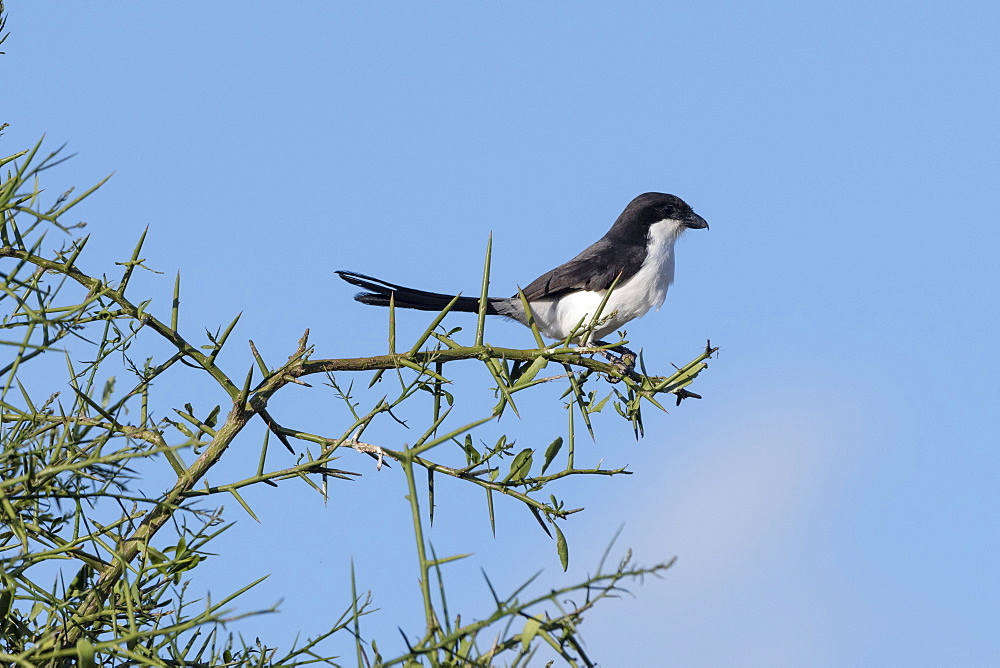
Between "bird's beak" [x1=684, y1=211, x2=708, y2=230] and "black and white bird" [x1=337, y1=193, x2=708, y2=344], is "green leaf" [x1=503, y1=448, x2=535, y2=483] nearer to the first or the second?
"black and white bird" [x1=337, y1=193, x2=708, y2=344]

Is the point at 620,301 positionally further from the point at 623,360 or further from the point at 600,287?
the point at 623,360

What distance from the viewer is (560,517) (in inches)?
61.5

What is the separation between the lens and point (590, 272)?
5.36m

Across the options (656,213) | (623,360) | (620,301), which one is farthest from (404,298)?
(656,213)

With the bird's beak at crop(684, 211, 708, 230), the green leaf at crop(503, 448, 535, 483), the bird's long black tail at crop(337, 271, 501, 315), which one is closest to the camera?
the green leaf at crop(503, 448, 535, 483)

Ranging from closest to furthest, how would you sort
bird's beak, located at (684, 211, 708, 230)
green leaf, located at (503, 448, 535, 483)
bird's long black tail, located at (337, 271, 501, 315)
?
green leaf, located at (503, 448, 535, 483) → bird's long black tail, located at (337, 271, 501, 315) → bird's beak, located at (684, 211, 708, 230)

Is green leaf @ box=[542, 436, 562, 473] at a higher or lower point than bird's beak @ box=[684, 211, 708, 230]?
lower

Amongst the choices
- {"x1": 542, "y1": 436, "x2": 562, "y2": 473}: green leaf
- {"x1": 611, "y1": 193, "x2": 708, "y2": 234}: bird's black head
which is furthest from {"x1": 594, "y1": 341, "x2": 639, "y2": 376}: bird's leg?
{"x1": 611, "y1": 193, "x2": 708, "y2": 234}: bird's black head

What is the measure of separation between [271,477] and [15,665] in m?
0.41

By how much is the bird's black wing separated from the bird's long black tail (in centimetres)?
28

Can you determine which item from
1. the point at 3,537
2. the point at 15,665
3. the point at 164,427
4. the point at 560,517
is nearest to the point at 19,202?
the point at 164,427

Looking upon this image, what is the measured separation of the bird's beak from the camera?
6367mm

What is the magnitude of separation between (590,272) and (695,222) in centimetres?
131

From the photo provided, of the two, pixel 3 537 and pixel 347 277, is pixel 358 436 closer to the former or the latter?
pixel 3 537
